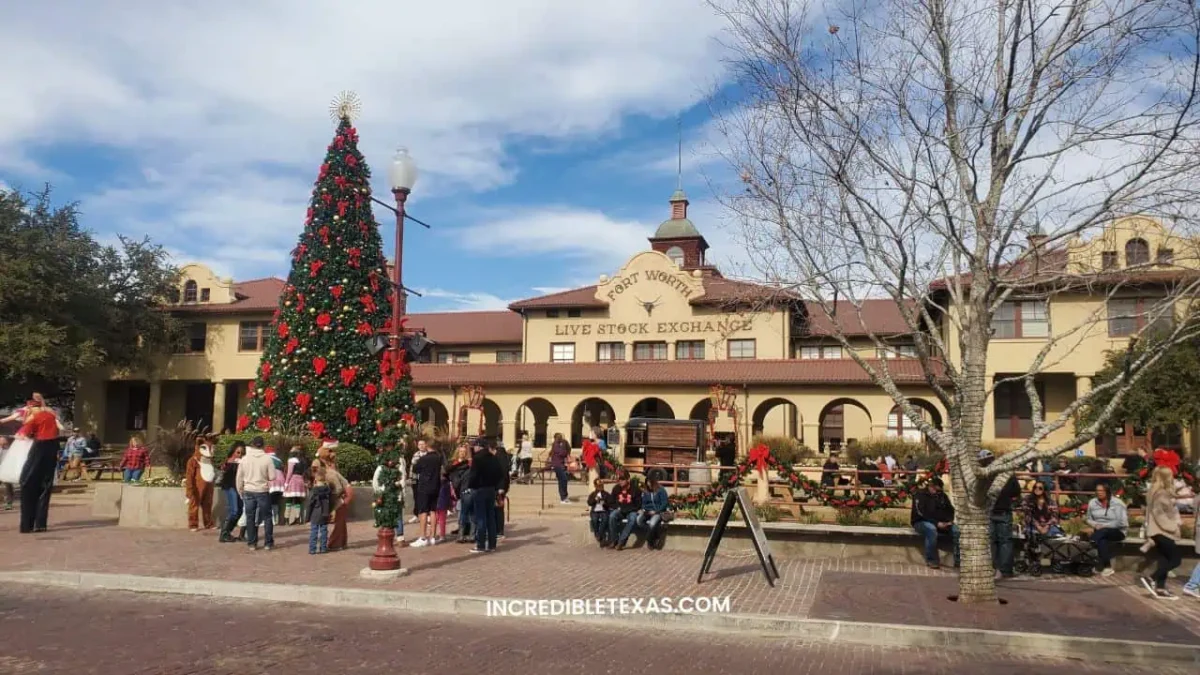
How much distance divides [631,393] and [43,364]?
23.1 m

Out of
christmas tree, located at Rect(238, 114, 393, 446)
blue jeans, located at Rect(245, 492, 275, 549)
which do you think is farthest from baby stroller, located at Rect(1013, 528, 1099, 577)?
christmas tree, located at Rect(238, 114, 393, 446)

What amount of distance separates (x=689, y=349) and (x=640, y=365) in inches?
161

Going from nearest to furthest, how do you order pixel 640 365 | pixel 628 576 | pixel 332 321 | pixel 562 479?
pixel 628 576, pixel 562 479, pixel 332 321, pixel 640 365

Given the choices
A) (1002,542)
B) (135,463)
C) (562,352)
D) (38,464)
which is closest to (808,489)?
(1002,542)

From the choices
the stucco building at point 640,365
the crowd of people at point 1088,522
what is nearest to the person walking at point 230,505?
the crowd of people at point 1088,522

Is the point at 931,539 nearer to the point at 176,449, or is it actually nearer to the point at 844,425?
the point at 176,449

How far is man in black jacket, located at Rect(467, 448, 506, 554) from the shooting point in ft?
39.7

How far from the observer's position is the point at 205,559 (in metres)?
11.4

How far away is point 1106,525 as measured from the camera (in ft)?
36.2

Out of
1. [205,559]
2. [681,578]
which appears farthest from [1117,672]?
[205,559]

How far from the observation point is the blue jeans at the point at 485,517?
1220cm

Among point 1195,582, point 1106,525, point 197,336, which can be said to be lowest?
point 1195,582

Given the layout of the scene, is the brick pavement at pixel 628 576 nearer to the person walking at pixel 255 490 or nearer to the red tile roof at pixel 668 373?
the person walking at pixel 255 490

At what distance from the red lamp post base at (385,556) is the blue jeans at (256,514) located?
2.95 meters
